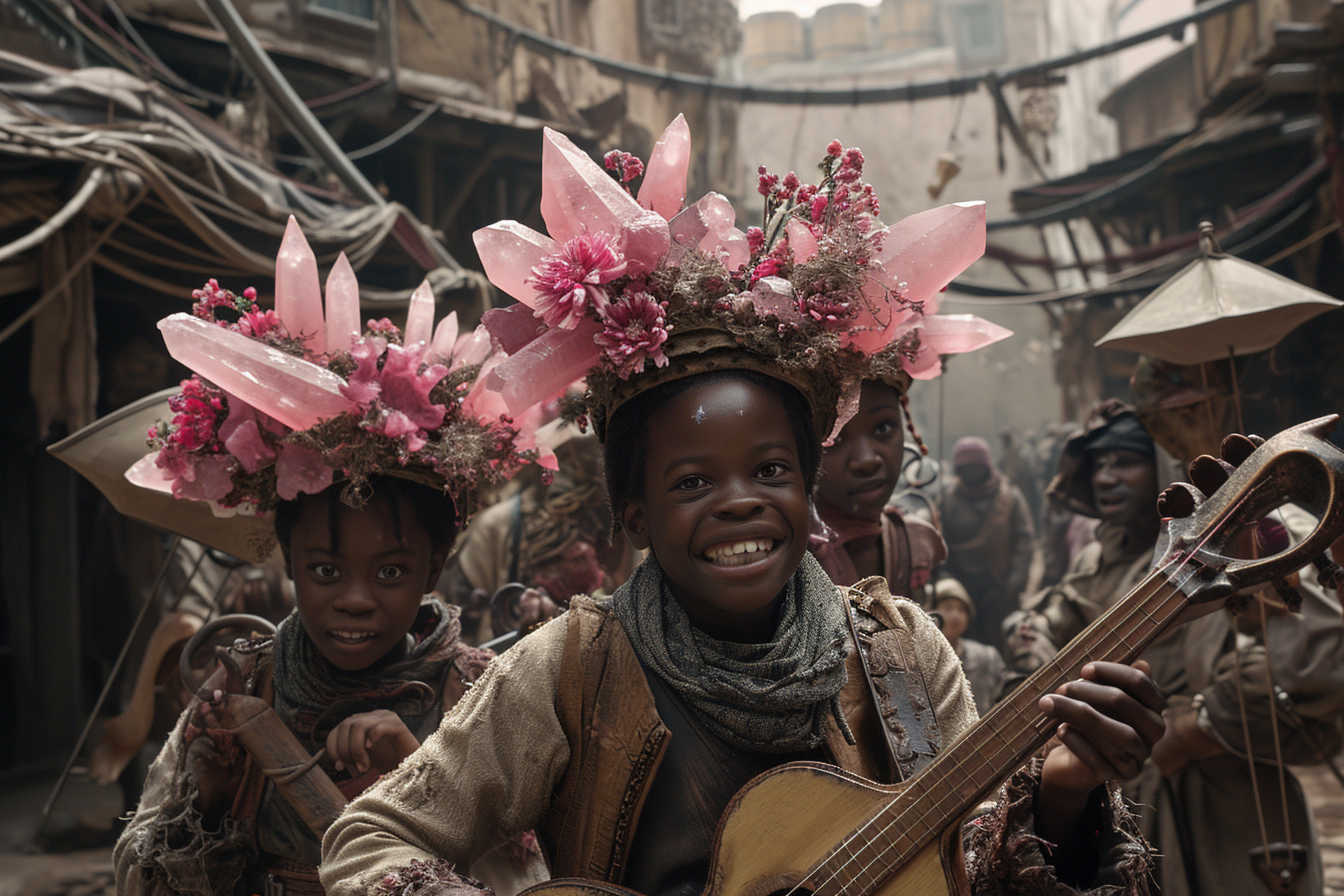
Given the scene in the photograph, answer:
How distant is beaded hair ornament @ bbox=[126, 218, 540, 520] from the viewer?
7.86 feet

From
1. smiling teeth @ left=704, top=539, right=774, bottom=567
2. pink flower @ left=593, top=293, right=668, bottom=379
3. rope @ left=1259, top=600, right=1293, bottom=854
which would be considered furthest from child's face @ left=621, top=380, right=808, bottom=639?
rope @ left=1259, top=600, right=1293, bottom=854

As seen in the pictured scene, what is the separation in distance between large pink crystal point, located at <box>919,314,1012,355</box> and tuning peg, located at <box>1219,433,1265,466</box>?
30.2 inches

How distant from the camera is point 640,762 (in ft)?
5.86

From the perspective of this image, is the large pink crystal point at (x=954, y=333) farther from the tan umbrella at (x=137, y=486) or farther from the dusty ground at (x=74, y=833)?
the dusty ground at (x=74, y=833)

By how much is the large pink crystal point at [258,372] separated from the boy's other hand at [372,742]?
70cm

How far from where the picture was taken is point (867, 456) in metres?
3.20

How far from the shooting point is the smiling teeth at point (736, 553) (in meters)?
1.82

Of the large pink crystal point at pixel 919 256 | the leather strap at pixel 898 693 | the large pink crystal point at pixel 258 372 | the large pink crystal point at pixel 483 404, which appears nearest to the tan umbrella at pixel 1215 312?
the large pink crystal point at pixel 919 256

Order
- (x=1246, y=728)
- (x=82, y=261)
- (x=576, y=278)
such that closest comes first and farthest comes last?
1. (x=576, y=278)
2. (x=1246, y=728)
3. (x=82, y=261)

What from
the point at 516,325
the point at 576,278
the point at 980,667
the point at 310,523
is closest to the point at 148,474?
the point at 310,523

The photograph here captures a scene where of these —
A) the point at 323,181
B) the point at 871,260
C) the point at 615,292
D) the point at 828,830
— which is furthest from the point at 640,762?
the point at 323,181

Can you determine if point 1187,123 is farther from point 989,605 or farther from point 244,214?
point 244,214

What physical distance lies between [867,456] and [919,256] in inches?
52.8

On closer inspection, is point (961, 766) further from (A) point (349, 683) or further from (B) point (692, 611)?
(A) point (349, 683)
